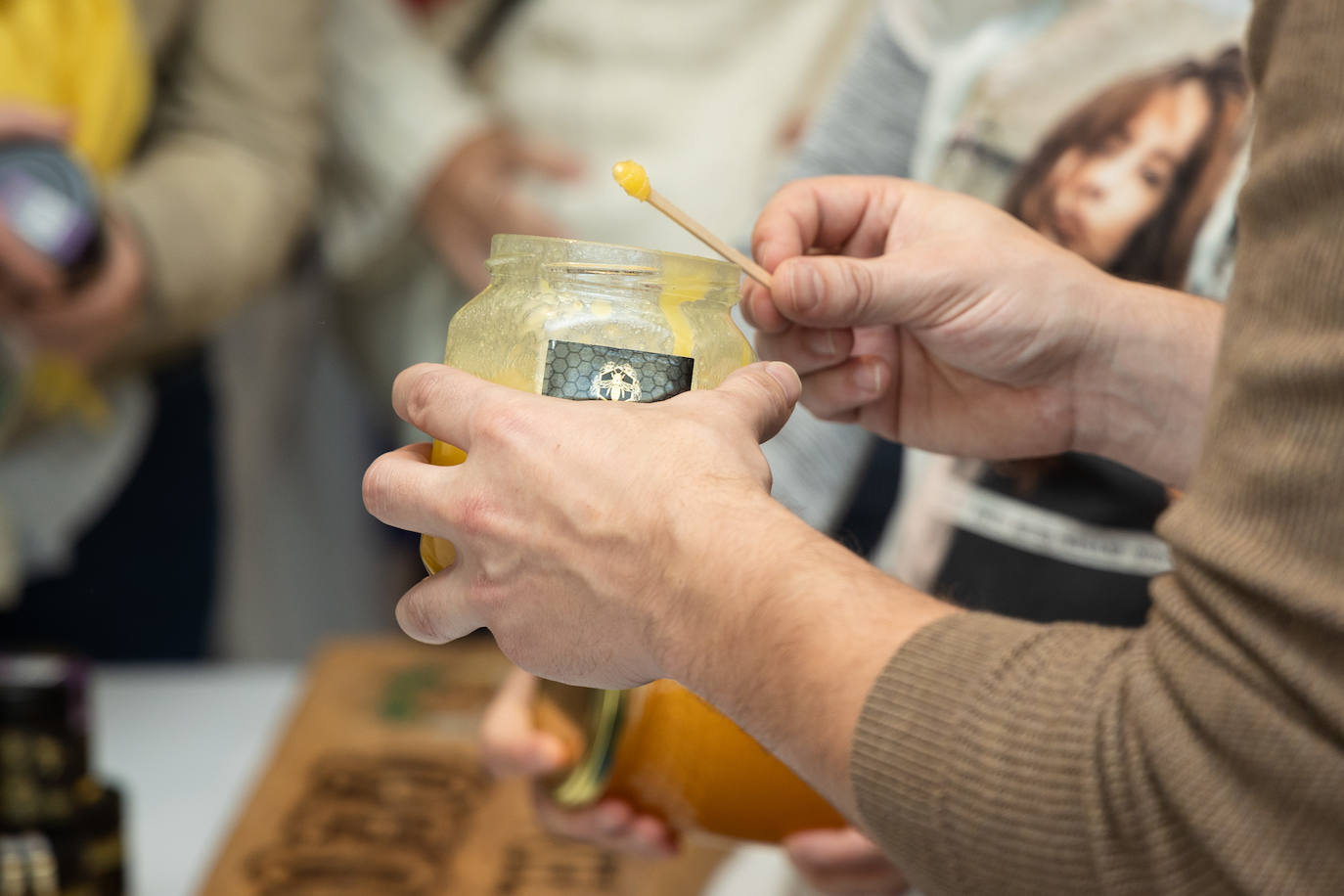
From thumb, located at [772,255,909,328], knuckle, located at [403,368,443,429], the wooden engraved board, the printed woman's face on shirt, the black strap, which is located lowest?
the wooden engraved board

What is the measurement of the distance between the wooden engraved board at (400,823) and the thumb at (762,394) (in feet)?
1.55

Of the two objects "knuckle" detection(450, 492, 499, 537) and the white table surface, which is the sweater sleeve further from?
"knuckle" detection(450, 492, 499, 537)

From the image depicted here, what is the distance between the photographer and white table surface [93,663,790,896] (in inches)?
34.7

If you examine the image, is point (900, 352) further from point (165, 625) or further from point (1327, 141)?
point (165, 625)

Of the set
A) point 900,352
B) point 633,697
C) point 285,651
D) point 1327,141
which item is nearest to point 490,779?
point 633,697

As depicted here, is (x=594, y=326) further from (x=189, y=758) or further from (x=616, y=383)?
(x=189, y=758)

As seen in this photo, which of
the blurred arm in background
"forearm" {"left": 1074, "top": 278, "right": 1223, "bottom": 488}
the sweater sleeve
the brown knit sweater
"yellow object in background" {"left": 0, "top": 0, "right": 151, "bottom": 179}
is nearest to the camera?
the brown knit sweater

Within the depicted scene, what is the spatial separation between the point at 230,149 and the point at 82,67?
16cm

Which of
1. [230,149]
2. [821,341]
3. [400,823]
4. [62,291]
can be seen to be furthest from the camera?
[230,149]

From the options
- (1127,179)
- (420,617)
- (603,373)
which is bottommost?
(420,617)

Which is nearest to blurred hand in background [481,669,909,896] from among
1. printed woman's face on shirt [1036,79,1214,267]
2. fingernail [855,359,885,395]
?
fingernail [855,359,885,395]

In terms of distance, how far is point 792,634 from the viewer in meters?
0.39

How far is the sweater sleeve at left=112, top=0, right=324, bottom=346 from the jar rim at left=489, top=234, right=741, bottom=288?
2.61ft

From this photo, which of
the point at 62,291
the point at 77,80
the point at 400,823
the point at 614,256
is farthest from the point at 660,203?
the point at 77,80
